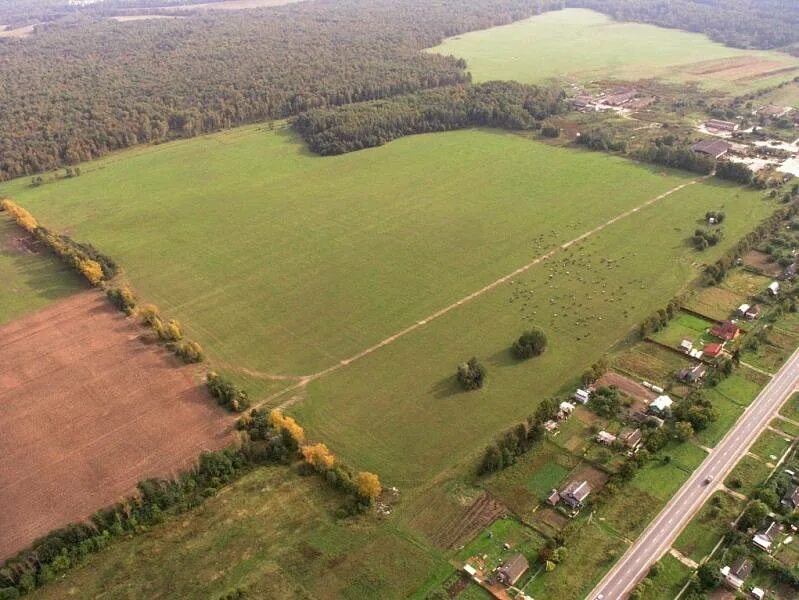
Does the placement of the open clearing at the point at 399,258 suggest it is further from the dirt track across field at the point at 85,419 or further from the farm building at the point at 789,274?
the farm building at the point at 789,274

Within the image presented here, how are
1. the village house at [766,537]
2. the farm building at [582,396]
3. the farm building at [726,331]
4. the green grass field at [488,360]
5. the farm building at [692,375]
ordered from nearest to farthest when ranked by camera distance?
the village house at [766,537]
the green grass field at [488,360]
the farm building at [582,396]
the farm building at [692,375]
the farm building at [726,331]

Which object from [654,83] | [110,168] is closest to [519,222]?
[110,168]

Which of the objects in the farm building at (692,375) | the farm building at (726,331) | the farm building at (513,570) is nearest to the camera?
the farm building at (513,570)

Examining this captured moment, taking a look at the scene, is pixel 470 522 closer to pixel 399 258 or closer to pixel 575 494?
pixel 575 494

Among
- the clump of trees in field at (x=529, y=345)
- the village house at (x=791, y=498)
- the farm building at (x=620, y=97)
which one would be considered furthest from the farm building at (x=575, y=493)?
the farm building at (x=620, y=97)

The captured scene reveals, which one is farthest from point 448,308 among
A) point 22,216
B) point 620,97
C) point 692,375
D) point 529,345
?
point 620,97

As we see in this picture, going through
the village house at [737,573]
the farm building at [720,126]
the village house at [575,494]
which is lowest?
the village house at [737,573]

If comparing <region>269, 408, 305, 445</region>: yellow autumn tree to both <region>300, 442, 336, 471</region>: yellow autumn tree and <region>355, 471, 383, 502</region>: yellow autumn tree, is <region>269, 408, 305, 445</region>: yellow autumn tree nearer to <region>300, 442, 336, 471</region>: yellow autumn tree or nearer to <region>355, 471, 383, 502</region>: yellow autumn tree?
<region>300, 442, 336, 471</region>: yellow autumn tree
